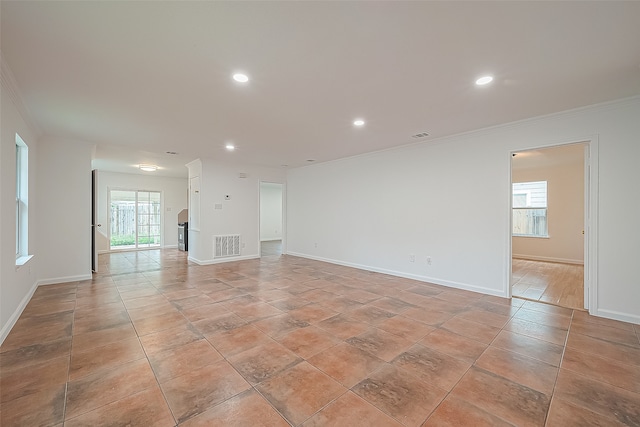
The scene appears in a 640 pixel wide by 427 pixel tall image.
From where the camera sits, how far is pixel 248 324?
314 centimetres

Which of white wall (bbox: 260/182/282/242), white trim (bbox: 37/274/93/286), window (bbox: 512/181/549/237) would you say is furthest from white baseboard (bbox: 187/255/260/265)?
window (bbox: 512/181/549/237)

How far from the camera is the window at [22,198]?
3957 millimetres

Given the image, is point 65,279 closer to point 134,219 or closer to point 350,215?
point 134,219

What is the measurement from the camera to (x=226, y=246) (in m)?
7.07

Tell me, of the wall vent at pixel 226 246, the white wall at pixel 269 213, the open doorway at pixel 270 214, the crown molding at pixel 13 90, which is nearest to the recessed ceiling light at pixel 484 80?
the crown molding at pixel 13 90

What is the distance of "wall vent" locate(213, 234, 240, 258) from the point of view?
6898 mm

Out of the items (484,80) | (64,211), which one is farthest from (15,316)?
(484,80)

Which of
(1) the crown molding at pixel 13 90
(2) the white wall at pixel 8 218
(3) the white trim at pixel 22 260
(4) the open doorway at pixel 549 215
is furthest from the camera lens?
(4) the open doorway at pixel 549 215

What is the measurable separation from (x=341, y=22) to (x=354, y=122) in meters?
2.13

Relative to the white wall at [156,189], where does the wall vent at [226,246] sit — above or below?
below

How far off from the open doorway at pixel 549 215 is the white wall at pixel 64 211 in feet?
27.8

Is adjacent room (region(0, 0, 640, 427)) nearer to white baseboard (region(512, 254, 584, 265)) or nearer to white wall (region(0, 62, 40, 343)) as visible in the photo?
white wall (region(0, 62, 40, 343))

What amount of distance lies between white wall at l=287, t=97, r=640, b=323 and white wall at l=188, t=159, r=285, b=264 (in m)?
1.47

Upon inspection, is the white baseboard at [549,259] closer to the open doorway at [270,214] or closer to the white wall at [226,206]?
the white wall at [226,206]
